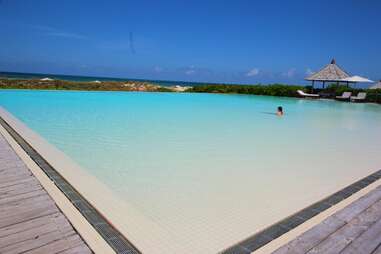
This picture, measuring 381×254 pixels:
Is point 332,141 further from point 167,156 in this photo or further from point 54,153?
point 54,153

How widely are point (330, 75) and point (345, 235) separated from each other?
21878 mm

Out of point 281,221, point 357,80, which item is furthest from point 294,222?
point 357,80

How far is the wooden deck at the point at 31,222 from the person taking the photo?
1.75 m

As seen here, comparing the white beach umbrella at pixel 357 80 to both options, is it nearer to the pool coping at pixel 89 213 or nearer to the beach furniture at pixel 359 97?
the beach furniture at pixel 359 97

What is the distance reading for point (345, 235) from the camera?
2.05m

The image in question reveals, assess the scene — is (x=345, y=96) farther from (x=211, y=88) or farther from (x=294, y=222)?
(x=294, y=222)

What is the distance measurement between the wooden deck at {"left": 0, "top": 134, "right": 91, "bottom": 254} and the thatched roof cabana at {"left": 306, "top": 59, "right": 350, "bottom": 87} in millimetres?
22138

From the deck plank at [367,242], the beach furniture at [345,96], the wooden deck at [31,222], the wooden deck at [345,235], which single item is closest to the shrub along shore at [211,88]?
the beach furniture at [345,96]

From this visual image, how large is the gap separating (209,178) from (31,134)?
350 centimetres

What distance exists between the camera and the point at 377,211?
2484mm

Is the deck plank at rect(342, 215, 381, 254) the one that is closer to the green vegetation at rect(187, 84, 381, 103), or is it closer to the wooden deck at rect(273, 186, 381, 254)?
the wooden deck at rect(273, 186, 381, 254)

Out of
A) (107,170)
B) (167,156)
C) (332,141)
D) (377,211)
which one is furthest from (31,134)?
(332,141)

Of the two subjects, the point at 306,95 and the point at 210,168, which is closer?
the point at 210,168

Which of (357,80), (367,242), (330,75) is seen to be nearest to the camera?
(367,242)
